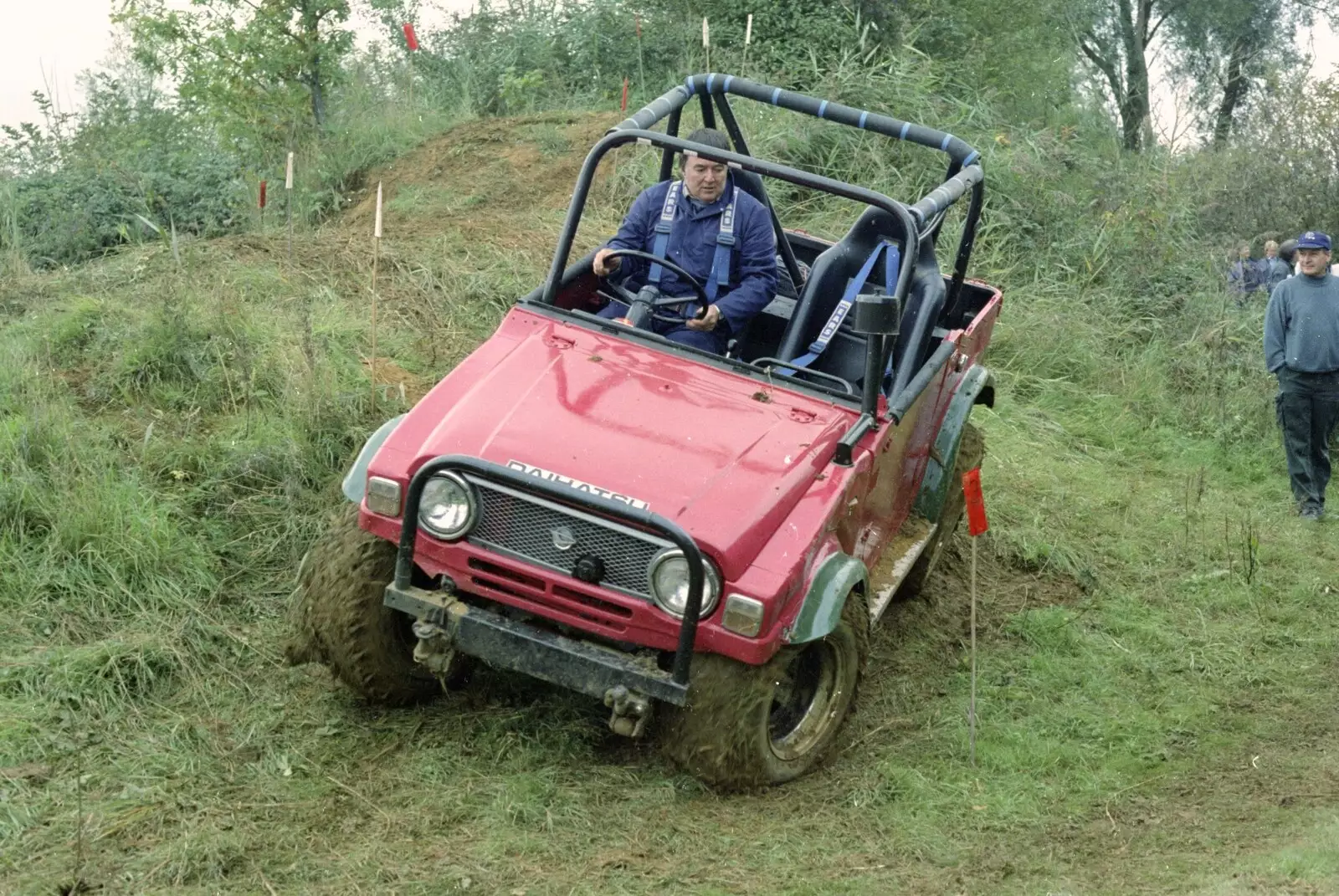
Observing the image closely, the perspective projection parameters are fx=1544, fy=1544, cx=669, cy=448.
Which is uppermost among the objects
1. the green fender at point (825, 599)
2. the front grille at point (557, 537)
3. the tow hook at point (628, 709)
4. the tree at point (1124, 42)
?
the tree at point (1124, 42)

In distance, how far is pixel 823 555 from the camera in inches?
195

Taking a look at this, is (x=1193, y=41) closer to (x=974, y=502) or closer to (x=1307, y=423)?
(x=1307, y=423)

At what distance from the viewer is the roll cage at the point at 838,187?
536cm

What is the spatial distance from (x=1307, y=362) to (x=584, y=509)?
226 inches

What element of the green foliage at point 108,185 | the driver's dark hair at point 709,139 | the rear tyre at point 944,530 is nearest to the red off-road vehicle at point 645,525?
the driver's dark hair at point 709,139

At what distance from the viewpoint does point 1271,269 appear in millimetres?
12844

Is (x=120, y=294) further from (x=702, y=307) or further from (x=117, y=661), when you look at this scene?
(x=702, y=307)

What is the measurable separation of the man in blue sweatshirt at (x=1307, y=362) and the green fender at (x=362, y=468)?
577cm

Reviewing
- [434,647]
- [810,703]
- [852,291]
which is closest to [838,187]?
[852,291]

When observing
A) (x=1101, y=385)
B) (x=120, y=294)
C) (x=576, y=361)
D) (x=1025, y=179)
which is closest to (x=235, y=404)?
(x=120, y=294)

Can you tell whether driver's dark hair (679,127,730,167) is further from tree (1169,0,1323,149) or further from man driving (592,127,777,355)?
tree (1169,0,1323,149)

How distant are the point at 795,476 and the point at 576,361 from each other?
957mm

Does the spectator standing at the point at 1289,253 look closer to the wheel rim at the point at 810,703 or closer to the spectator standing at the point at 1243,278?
the spectator standing at the point at 1243,278

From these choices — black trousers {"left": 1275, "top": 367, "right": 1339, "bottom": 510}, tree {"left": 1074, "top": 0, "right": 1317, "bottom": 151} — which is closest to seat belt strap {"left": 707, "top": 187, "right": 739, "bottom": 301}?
black trousers {"left": 1275, "top": 367, "right": 1339, "bottom": 510}
